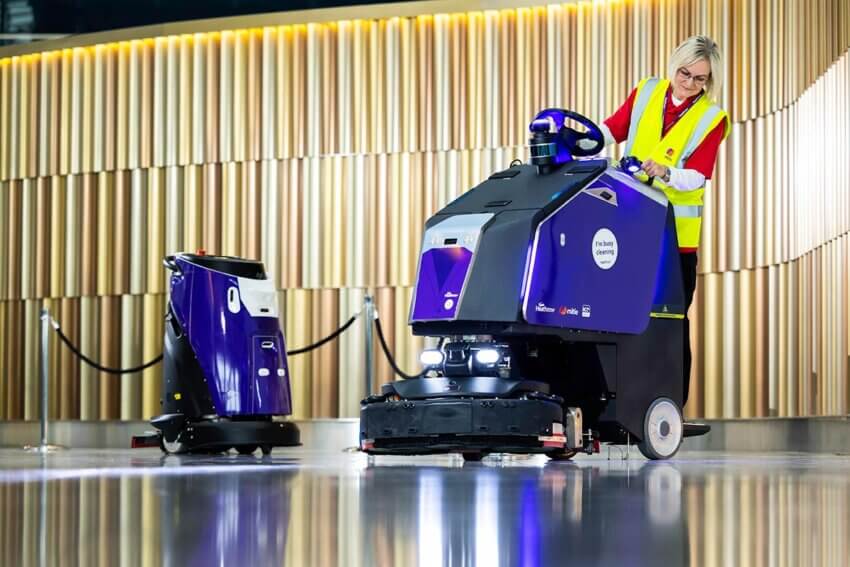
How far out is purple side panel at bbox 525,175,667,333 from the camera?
5.11 m

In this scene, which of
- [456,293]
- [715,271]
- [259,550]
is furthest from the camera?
[715,271]

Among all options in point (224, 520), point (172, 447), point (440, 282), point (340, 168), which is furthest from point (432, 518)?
point (340, 168)

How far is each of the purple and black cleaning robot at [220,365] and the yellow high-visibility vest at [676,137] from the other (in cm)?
217

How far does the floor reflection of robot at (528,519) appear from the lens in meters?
2.01

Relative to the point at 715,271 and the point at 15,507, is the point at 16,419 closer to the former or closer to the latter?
the point at 715,271

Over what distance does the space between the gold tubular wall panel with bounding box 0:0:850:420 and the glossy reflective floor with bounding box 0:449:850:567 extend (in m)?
4.24

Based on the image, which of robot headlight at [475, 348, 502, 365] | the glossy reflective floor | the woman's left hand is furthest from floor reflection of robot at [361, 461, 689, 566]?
the woman's left hand

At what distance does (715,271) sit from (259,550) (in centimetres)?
699

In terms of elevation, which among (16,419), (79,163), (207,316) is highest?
(79,163)

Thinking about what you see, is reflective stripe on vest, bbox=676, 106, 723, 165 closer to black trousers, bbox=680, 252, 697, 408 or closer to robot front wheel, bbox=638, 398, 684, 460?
black trousers, bbox=680, 252, 697, 408

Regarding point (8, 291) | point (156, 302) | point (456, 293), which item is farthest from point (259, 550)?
point (8, 291)

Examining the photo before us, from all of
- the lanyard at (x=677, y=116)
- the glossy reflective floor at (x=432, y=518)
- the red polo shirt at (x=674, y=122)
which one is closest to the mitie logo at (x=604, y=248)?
the red polo shirt at (x=674, y=122)

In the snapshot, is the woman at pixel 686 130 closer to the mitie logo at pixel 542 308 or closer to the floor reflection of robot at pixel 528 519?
the mitie logo at pixel 542 308

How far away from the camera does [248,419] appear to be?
7316 millimetres
